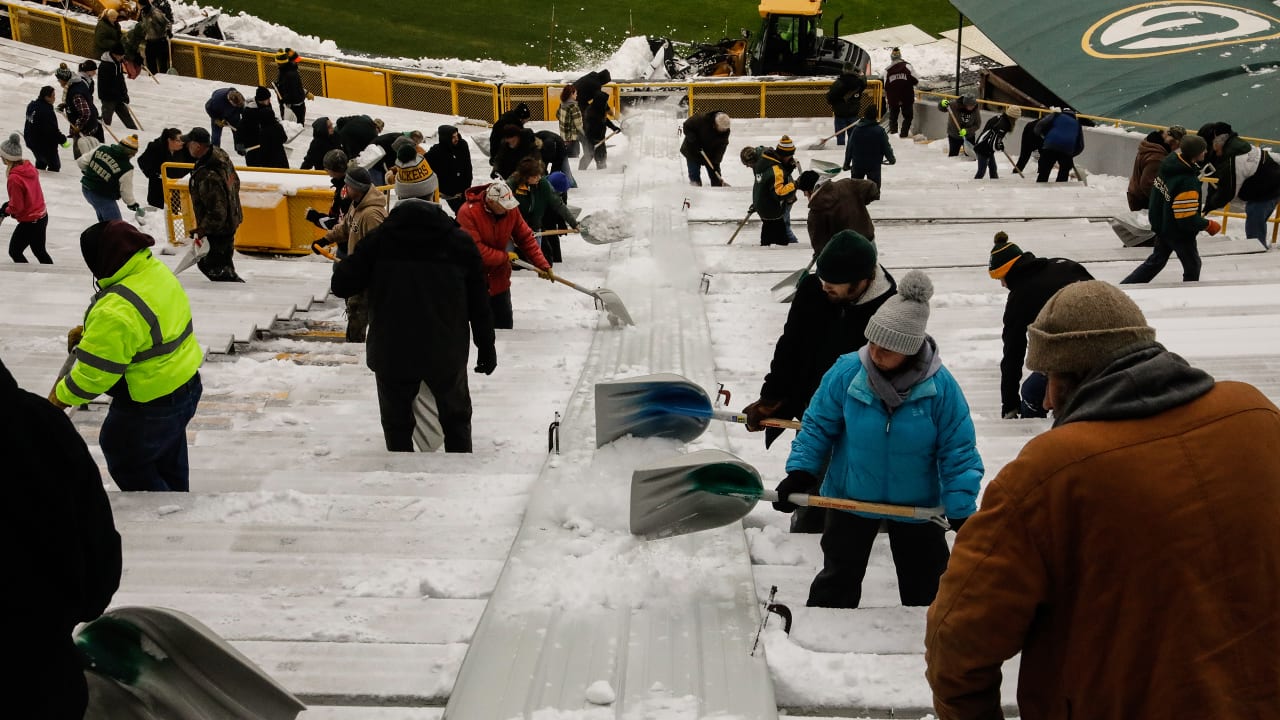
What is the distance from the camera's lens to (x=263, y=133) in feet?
45.2

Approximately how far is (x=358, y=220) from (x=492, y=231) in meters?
0.90

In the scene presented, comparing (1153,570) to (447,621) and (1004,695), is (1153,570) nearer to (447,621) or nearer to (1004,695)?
(1004,695)

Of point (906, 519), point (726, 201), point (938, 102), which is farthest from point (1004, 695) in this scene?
point (938, 102)

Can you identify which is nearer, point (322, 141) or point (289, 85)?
point (322, 141)

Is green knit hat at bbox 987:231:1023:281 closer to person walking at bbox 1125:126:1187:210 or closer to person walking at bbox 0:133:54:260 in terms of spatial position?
person walking at bbox 1125:126:1187:210

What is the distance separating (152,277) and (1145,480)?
3961mm

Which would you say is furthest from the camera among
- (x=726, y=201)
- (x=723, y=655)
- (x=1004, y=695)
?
(x=726, y=201)

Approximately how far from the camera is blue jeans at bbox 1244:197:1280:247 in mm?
Result: 10891

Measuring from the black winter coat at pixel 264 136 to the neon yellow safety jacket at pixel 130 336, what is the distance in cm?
954

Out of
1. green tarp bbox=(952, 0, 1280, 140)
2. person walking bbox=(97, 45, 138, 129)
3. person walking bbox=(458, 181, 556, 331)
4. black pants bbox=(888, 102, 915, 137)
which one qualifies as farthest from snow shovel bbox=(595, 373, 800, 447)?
black pants bbox=(888, 102, 915, 137)

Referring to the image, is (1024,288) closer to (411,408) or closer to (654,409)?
(654,409)

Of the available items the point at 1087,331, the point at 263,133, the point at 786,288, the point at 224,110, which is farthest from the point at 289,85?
the point at 1087,331

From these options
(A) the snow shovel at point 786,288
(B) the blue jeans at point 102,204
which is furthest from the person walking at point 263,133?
(A) the snow shovel at point 786,288

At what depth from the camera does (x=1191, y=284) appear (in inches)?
367
